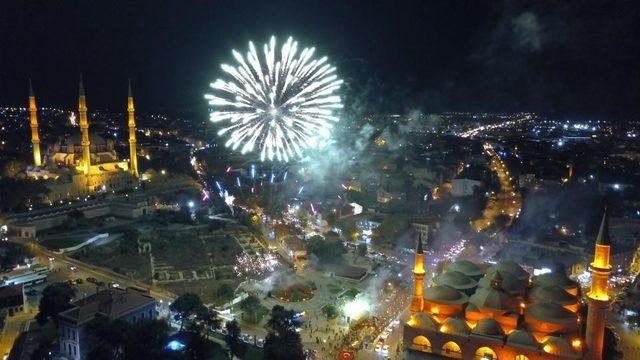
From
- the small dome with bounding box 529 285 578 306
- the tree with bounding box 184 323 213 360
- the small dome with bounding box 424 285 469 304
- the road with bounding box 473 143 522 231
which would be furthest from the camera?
the road with bounding box 473 143 522 231

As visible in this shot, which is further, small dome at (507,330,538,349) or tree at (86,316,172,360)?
small dome at (507,330,538,349)

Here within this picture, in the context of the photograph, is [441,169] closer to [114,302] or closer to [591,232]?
[591,232]

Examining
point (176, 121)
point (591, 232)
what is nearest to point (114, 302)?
point (591, 232)

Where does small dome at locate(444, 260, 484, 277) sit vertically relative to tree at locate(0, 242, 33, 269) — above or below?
above

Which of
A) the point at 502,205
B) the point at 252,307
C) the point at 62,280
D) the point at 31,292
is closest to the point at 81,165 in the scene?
the point at 62,280

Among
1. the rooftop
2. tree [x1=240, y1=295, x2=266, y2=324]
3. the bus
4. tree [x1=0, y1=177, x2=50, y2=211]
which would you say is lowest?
tree [x1=240, y1=295, x2=266, y2=324]

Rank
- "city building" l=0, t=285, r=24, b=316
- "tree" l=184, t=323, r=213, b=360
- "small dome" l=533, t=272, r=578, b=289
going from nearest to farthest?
"tree" l=184, t=323, r=213, b=360, "small dome" l=533, t=272, r=578, b=289, "city building" l=0, t=285, r=24, b=316

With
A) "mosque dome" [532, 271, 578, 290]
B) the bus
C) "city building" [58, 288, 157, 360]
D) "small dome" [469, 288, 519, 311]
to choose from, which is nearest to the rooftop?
"city building" [58, 288, 157, 360]

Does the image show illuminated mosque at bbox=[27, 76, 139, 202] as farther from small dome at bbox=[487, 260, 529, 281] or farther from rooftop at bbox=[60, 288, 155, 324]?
small dome at bbox=[487, 260, 529, 281]
